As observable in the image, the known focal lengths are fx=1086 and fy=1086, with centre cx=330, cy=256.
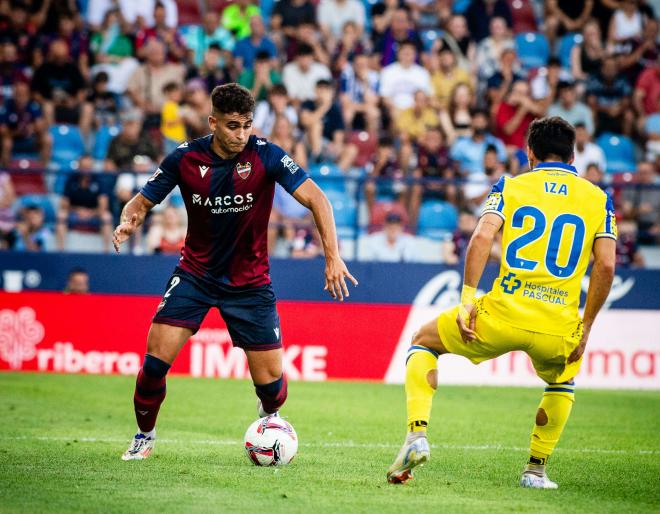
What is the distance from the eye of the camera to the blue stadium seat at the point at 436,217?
54.5ft

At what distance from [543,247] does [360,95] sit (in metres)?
12.3

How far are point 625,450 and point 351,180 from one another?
7945 mm

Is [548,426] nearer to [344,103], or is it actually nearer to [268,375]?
[268,375]

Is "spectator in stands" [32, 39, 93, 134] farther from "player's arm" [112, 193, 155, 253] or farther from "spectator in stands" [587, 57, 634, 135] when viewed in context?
"player's arm" [112, 193, 155, 253]

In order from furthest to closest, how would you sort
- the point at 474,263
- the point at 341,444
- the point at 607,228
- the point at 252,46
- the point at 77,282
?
the point at 252,46
the point at 77,282
the point at 341,444
the point at 607,228
the point at 474,263

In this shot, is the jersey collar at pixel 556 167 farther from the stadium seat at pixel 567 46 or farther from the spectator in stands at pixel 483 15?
the stadium seat at pixel 567 46

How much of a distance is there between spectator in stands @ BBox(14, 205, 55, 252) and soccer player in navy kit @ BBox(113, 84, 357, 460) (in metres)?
9.31

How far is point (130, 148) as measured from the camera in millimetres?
17344

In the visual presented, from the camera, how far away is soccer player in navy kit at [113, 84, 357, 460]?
7520mm

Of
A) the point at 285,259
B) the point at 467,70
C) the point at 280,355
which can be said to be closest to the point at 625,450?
the point at 280,355

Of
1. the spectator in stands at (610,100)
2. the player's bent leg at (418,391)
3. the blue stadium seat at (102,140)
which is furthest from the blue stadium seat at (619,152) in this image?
the player's bent leg at (418,391)

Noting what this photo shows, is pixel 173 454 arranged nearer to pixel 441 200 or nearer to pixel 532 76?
pixel 441 200

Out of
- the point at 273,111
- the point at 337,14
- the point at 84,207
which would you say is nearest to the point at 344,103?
the point at 273,111

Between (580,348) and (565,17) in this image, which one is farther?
(565,17)
